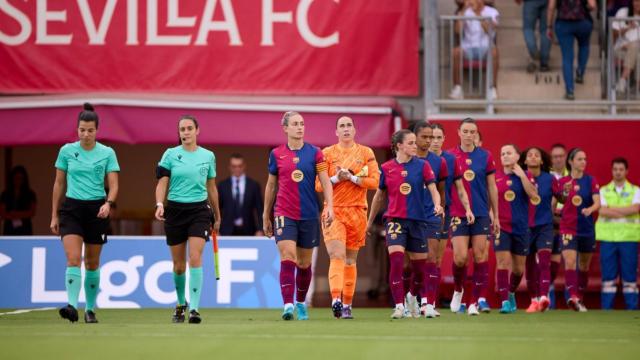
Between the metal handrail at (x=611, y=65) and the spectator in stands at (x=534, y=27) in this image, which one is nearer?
the metal handrail at (x=611, y=65)

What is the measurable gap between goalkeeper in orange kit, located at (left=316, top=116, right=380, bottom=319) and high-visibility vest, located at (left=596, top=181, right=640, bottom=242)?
6.22m

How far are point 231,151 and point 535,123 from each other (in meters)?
6.51

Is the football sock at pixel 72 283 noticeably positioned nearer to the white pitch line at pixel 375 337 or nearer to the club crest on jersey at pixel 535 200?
the white pitch line at pixel 375 337

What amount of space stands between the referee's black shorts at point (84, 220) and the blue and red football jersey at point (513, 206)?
5.81 m

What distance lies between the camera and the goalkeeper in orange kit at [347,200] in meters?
13.7

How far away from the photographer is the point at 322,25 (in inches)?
801

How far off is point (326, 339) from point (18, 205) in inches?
Answer: 487

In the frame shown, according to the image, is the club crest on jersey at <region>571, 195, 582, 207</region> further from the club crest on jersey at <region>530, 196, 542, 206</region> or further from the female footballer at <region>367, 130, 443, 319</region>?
the female footballer at <region>367, 130, 443, 319</region>

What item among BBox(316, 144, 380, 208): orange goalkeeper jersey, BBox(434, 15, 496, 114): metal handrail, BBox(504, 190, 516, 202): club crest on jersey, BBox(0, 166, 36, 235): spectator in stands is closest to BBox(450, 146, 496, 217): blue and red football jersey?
BBox(504, 190, 516, 202): club crest on jersey

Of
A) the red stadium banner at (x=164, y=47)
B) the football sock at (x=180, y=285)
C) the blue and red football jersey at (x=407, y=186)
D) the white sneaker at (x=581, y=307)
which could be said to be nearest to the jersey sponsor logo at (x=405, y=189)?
the blue and red football jersey at (x=407, y=186)

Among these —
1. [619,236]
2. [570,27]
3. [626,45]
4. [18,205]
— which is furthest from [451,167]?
[18,205]

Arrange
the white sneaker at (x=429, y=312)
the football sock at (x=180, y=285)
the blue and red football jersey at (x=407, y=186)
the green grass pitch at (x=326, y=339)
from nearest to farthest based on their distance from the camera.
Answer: the green grass pitch at (x=326, y=339), the football sock at (x=180, y=285), the blue and red football jersey at (x=407, y=186), the white sneaker at (x=429, y=312)

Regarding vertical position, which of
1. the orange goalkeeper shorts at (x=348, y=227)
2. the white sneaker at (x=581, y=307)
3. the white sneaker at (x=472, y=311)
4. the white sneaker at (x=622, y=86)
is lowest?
the white sneaker at (x=581, y=307)

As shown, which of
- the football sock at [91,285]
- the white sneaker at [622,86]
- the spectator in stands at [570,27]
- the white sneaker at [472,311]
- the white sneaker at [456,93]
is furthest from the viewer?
the white sneaker at [622,86]
